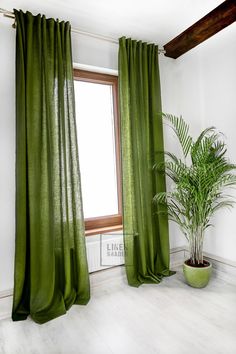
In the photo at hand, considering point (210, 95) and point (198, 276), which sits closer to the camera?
point (198, 276)

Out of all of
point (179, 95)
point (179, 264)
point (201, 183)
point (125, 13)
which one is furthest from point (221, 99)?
point (179, 264)

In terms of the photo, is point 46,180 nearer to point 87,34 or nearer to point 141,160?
point 141,160

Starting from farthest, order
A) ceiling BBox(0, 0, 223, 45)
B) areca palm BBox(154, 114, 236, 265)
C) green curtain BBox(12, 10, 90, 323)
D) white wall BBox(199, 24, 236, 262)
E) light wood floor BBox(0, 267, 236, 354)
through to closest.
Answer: white wall BBox(199, 24, 236, 262) → areca palm BBox(154, 114, 236, 265) → ceiling BBox(0, 0, 223, 45) → green curtain BBox(12, 10, 90, 323) → light wood floor BBox(0, 267, 236, 354)

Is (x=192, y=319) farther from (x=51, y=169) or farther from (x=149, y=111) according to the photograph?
(x=149, y=111)

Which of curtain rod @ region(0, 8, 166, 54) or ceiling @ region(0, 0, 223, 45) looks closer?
curtain rod @ region(0, 8, 166, 54)

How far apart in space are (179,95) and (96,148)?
3.98 feet

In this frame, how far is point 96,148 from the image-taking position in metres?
2.65

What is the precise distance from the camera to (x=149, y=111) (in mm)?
2605

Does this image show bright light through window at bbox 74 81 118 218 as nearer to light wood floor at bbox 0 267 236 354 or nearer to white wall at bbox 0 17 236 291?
white wall at bbox 0 17 236 291

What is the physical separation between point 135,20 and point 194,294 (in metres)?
2.62

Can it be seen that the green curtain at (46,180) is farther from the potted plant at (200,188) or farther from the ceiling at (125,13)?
the potted plant at (200,188)

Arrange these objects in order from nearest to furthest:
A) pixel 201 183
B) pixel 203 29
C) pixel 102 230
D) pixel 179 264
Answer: pixel 201 183
pixel 203 29
pixel 102 230
pixel 179 264

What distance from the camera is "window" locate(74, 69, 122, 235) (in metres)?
2.56

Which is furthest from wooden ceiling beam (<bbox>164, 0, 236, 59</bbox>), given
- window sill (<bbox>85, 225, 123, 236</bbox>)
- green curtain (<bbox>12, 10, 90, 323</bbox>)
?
window sill (<bbox>85, 225, 123, 236</bbox>)
